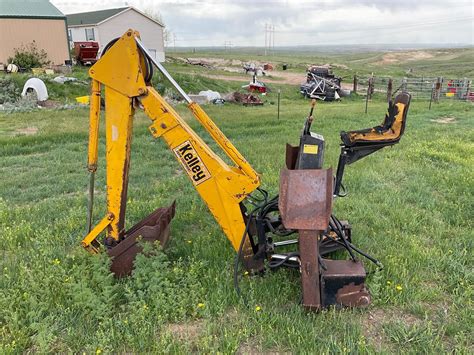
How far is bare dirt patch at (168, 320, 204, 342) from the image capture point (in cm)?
311

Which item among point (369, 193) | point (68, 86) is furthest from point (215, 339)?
point (68, 86)

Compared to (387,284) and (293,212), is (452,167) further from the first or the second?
(293,212)

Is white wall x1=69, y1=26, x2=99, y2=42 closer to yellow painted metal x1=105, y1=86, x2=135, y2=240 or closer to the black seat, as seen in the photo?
yellow painted metal x1=105, y1=86, x2=135, y2=240

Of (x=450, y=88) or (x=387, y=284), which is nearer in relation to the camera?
(x=387, y=284)

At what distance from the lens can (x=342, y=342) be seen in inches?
118

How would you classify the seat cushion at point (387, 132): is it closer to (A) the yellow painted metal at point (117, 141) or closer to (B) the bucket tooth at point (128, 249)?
(A) the yellow painted metal at point (117, 141)

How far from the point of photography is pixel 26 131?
11906 millimetres

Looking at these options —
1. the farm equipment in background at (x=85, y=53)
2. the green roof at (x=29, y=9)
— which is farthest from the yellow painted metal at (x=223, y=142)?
the green roof at (x=29, y=9)

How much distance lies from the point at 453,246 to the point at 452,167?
361 cm

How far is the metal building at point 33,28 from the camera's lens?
26334 millimetres

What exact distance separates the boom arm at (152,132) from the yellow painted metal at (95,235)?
30 cm

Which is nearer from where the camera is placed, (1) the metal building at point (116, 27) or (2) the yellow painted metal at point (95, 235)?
(2) the yellow painted metal at point (95, 235)

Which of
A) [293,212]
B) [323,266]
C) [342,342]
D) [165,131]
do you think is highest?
[165,131]

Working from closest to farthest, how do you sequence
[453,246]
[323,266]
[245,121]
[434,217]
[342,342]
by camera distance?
[342,342] < [323,266] < [453,246] < [434,217] < [245,121]
